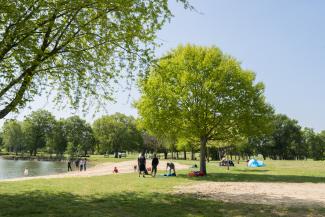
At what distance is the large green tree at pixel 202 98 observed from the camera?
107ft

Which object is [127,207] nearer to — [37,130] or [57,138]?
[57,138]

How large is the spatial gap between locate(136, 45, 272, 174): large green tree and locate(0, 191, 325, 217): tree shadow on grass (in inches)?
650

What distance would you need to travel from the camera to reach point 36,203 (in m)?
14.4

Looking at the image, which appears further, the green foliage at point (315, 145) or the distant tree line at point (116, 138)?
the green foliage at point (315, 145)

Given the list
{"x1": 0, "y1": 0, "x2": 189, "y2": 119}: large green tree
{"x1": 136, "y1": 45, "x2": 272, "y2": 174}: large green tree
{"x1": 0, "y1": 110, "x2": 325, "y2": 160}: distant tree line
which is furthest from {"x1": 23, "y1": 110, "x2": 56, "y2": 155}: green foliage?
{"x1": 0, "y1": 0, "x2": 189, "y2": 119}: large green tree

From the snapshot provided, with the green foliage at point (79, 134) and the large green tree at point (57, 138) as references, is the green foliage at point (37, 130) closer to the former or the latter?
the large green tree at point (57, 138)

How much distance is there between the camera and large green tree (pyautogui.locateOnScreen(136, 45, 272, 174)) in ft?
107

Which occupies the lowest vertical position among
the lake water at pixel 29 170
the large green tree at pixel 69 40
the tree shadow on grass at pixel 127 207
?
the lake water at pixel 29 170

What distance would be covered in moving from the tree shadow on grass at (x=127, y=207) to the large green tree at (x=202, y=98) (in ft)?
54.2

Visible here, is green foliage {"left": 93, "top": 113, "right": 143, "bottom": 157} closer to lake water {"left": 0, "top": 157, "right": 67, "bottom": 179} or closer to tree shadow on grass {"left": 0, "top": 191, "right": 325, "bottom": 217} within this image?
lake water {"left": 0, "top": 157, "right": 67, "bottom": 179}

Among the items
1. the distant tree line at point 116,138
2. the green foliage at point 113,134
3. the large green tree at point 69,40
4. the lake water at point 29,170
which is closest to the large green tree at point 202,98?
the large green tree at point 69,40

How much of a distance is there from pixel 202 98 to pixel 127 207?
20.3 m

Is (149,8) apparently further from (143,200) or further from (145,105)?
(145,105)

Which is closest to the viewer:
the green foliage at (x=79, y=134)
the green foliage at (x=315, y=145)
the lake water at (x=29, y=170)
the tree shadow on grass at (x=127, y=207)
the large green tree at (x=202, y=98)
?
the tree shadow on grass at (x=127, y=207)
